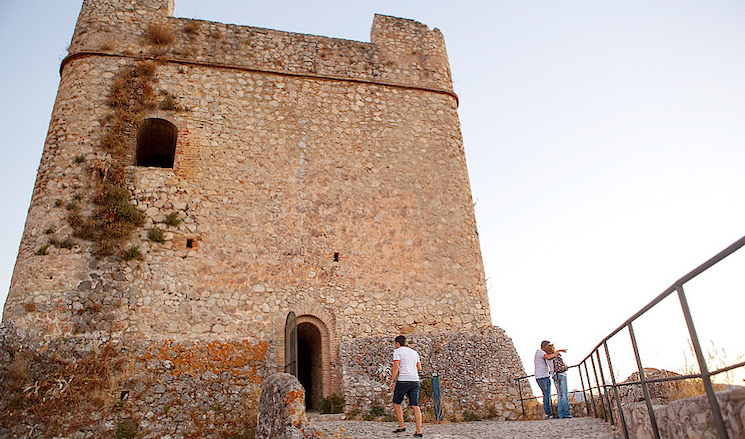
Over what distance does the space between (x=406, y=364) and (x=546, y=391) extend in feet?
11.3

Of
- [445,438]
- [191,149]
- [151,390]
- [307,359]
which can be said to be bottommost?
[445,438]

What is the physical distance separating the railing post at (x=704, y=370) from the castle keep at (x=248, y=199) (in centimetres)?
712

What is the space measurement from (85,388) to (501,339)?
7687mm

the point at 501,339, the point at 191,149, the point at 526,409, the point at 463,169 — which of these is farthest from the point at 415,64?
the point at 526,409

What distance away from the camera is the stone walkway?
6.50 m

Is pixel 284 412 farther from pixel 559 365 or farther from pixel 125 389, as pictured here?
pixel 559 365

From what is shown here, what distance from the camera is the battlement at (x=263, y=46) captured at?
11.7 metres

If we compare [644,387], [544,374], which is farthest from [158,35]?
[644,387]

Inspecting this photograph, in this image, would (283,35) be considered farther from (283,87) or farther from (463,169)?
(463,169)

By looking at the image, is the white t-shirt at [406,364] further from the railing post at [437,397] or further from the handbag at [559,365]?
the handbag at [559,365]

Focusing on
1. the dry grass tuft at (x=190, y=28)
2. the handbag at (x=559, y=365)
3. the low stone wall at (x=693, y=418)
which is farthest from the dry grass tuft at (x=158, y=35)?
the low stone wall at (x=693, y=418)

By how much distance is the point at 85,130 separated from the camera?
Answer: 34.5ft

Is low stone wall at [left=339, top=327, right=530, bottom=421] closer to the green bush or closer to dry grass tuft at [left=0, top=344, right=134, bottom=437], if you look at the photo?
dry grass tuft at [left=0, top=344, right=134, bottom=437]

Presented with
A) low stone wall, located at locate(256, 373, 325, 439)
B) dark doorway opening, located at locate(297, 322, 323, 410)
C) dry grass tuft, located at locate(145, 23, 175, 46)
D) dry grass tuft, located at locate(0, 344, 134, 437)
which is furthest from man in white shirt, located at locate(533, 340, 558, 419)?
dry grass tuft, located at locate(145, 23, 175, 46)
